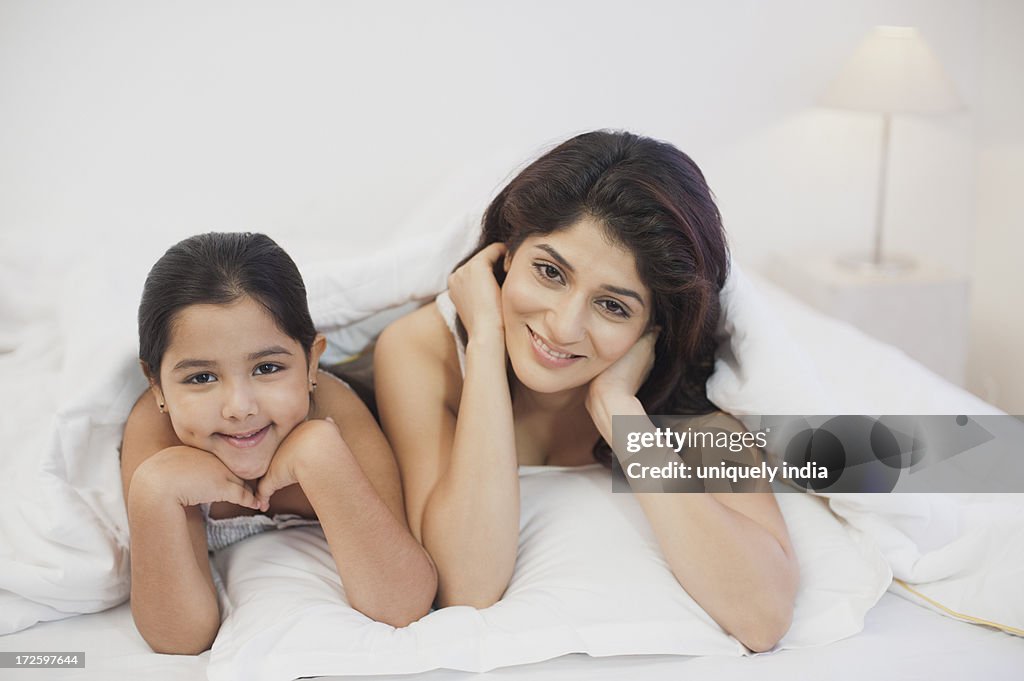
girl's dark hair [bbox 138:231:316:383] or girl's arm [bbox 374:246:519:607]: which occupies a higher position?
girl's dark hair [bbox 138:231:316:383]

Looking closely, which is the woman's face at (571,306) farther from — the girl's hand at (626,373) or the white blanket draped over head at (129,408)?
the white blanket draped over head at (129,408)

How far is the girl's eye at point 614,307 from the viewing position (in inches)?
44.9

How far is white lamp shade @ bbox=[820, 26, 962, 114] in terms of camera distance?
92.3 inches

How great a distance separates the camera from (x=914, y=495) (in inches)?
47.5

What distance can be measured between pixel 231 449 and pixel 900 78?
1.98 meters

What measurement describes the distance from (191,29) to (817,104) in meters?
1.60

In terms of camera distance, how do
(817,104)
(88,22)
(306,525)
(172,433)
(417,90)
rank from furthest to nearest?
(817,104) → (417,90) → (88,22) → (306,525) → (172,433)

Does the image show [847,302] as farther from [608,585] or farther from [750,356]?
[608,585]

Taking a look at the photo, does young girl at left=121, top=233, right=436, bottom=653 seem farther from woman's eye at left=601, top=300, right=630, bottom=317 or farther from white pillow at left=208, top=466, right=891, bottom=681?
woman's eye at left=601, top=300, right=630, bottom=317

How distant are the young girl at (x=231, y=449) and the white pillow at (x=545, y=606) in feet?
0.17

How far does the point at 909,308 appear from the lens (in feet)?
8.00

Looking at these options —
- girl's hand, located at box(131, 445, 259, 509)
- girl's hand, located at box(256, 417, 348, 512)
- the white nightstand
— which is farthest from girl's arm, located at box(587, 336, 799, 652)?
the white nightstand

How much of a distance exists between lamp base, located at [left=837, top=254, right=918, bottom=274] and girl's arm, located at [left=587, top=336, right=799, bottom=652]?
1.57 m

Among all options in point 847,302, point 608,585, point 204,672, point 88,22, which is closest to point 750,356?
point 608,585
